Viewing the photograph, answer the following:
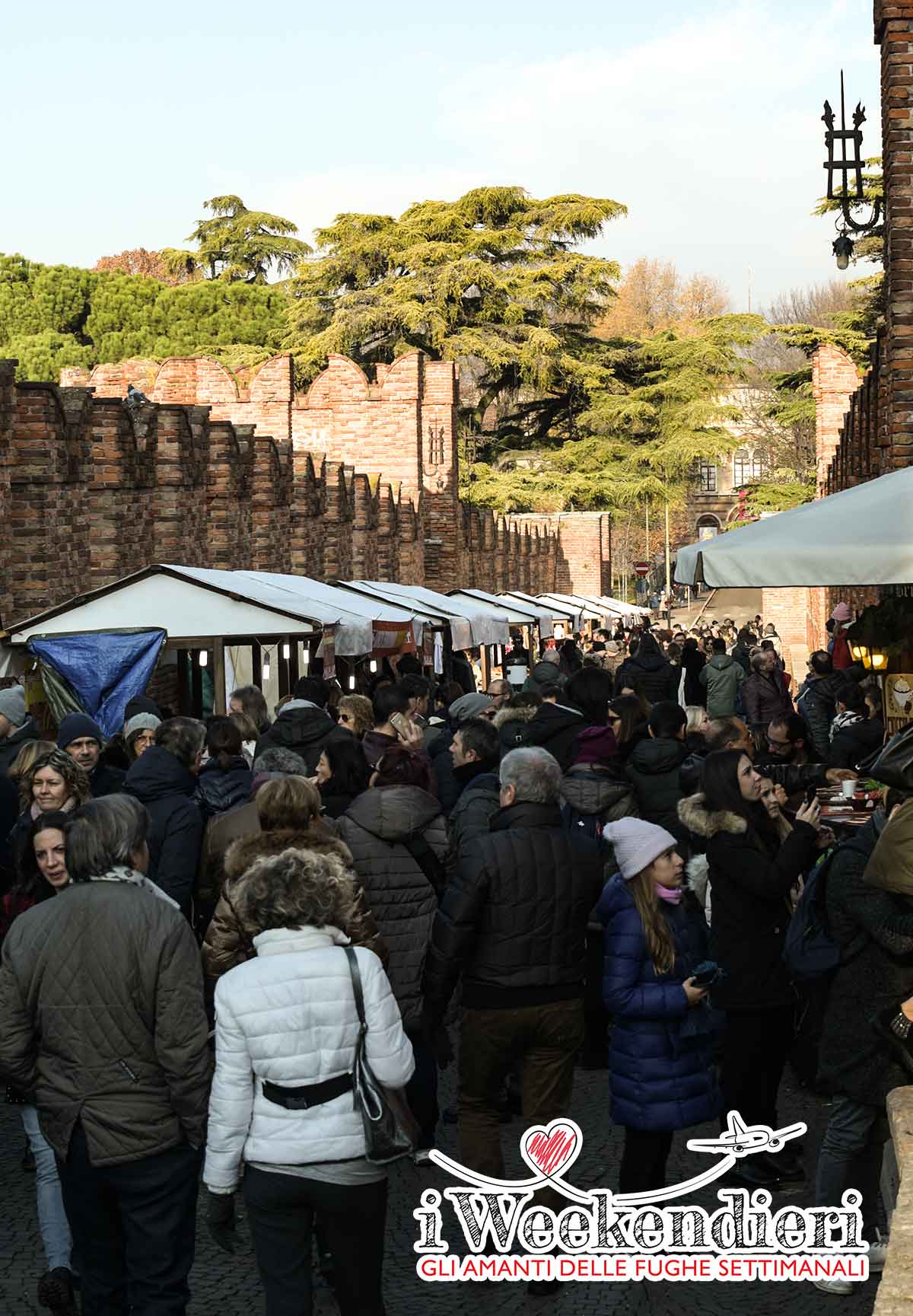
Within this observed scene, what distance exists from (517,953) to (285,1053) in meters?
1.63

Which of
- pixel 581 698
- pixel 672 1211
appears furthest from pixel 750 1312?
pixel 581 698

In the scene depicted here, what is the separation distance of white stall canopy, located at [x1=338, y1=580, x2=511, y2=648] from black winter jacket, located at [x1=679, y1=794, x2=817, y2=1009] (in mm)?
13473

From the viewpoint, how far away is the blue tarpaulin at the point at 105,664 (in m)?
12.2

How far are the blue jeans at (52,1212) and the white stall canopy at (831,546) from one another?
14.4ft

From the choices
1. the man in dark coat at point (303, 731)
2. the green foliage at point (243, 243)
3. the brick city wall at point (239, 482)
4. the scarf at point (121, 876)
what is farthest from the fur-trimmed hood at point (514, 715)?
the green foliage at point (243, 243)

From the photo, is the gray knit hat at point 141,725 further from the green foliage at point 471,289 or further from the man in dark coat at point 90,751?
the green foliage at point 471,289

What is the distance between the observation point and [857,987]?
5.20 metres

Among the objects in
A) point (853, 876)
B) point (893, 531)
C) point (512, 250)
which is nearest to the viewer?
point (853, 876)

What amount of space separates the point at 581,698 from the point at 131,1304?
7.20m

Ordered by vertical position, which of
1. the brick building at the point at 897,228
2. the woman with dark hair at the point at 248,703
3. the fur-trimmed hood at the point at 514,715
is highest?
the brick building at the point at 897,228

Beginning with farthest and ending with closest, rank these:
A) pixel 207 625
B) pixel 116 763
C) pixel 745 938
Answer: pixel 207 625 < pixel 116 763 < pixel 745 938

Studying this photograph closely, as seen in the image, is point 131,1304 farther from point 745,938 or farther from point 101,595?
point 101,595

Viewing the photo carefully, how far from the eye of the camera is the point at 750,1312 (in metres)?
5.18

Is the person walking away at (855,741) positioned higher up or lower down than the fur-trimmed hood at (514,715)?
lower down
